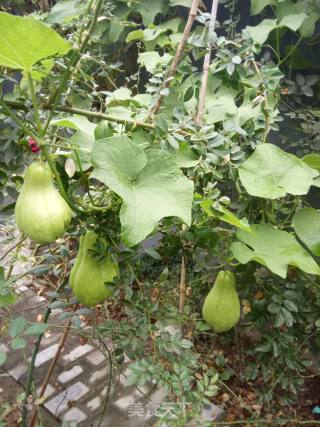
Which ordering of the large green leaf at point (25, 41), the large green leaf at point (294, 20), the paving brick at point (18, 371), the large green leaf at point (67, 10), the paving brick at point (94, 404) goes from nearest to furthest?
the large green leaf at point (25, 41) < the large green leaf at point (67, 10) < the large green leaf at point (294, 20) < the paving brick at point (94, 404) < the paving brick at point (18, 371)

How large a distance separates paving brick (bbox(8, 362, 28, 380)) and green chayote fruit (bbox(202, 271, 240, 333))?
44.3 inches

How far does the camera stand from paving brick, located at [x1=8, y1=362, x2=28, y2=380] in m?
1.69

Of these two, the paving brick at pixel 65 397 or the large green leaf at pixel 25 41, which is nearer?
the large green leaf at pixel 25 41

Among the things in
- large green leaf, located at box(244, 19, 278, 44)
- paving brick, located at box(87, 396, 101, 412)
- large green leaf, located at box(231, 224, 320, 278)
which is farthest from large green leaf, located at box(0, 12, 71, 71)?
paving brick, located at box(87, 396, 101, 412)

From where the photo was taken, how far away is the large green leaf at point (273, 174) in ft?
2.83

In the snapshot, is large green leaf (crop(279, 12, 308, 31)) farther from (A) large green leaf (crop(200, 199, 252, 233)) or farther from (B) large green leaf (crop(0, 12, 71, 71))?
(B) large green leaf (crop(0, 12, 71, 71))

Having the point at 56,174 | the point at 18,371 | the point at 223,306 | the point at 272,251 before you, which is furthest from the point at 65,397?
the point at 56,174

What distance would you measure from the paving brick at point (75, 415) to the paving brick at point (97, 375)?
16cm

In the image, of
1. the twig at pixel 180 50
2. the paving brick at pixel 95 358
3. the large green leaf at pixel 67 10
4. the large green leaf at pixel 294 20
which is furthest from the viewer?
the paving brick at pixel 95 358

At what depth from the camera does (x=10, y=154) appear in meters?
0.79

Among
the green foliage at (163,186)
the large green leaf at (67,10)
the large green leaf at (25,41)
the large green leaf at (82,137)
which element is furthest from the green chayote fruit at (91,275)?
the large green leaf at (67,10)

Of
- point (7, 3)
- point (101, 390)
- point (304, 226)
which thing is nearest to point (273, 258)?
point (304, 226)

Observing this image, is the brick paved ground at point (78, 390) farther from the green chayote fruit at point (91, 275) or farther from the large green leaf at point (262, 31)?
the large green leaf at point (262, 31)

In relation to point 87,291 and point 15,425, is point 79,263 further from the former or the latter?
point 15,425
